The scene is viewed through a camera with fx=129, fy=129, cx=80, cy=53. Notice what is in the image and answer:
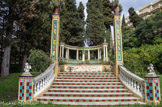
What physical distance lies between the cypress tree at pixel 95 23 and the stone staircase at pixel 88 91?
15.6 meters

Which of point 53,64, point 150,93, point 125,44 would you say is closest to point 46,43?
point 53,64

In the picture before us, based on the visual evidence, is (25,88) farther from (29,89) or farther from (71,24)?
(71,24)

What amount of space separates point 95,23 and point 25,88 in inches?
804

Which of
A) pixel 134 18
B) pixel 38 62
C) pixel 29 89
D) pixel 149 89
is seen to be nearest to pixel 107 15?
pixel 134 18

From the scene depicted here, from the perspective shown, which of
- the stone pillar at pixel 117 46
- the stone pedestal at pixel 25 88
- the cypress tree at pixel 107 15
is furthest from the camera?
the cypress tree at pixel 107 15

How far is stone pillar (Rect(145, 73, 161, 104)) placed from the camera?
182 inches

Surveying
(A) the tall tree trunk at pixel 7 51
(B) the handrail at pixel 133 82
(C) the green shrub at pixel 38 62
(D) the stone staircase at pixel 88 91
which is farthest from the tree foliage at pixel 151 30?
(A) the tall tree trunk at pixel 7 51

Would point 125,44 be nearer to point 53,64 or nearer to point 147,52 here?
point 147,52

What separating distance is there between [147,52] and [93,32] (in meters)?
9.35

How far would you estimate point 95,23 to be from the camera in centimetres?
2333

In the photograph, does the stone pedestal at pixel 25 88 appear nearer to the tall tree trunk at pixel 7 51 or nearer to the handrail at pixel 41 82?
the handrail at pixel 41 82

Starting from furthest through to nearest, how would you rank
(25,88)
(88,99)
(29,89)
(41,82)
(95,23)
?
(95,23)
(41,82)
(88,99)
(29,89)
(25,88)

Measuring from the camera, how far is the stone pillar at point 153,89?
4.63 meters

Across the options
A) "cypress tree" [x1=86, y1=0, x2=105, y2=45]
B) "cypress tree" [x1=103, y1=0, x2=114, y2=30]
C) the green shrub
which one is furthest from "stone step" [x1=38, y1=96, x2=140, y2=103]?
"cypress tree" [x1=103, y1=0, x2=114, y2=30]
